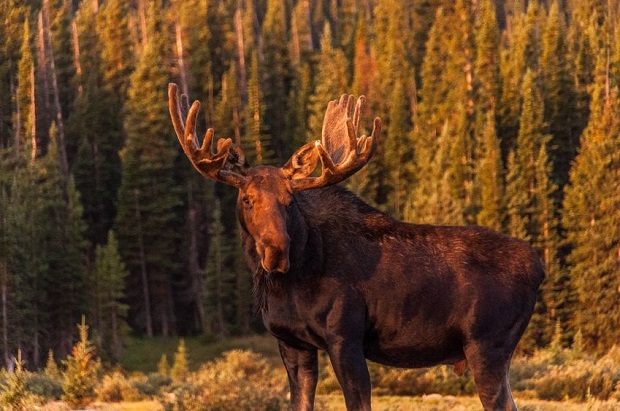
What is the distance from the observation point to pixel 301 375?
30.9ft

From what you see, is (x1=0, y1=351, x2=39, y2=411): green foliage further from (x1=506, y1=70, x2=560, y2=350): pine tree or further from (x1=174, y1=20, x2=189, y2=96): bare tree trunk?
(x1=174, y1=20, x2=189, y2=96): bare tree trunk

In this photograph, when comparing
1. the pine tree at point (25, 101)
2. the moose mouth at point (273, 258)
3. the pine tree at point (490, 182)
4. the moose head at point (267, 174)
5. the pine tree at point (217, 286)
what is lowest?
the pine tree at point (217, 286)

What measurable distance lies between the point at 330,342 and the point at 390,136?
77.2 meters

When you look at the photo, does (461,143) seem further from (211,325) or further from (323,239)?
(323,239)

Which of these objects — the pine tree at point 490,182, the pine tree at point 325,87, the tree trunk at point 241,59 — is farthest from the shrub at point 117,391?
the tree trunk at point 241,59

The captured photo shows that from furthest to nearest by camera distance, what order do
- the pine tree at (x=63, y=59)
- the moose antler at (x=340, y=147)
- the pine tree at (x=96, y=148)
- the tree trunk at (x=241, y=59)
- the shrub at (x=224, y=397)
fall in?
the tree trunk at (x=241, y=59)
the pine tree at (x=63, y=59)
the pine tree at (x=96, y=148)
the shrub at (x=224, y=397)
the moose antler at (x=340, y=147)

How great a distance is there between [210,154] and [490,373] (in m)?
2.91

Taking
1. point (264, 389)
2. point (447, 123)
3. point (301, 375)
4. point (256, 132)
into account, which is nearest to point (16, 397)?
point (264, 389)

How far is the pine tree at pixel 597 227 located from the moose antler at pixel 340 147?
2133 inches

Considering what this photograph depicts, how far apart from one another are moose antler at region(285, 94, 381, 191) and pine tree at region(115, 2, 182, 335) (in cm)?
6483

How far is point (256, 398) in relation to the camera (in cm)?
1431

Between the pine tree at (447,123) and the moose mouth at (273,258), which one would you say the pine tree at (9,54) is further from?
the moose mouth at (273,258)

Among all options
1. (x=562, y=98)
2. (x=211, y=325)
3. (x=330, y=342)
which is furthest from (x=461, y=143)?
(x=330, y=342)

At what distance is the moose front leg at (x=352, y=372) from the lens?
8922mm
